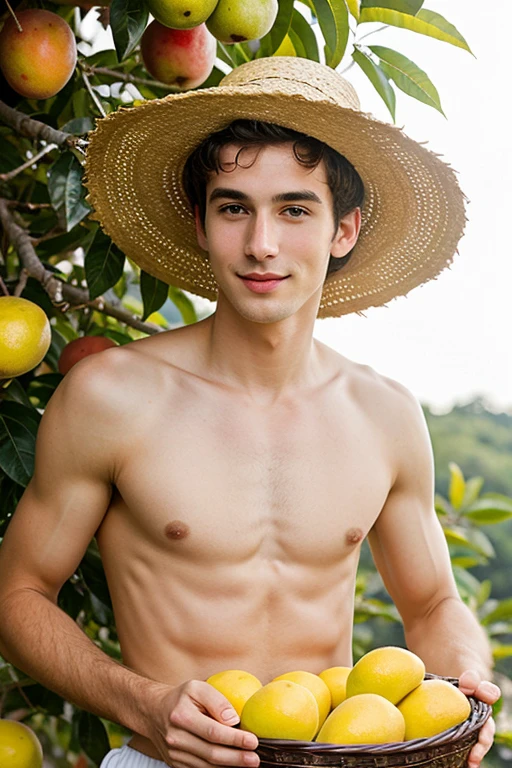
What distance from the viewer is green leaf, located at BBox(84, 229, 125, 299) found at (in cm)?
166

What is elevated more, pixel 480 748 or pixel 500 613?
pixel 480 748

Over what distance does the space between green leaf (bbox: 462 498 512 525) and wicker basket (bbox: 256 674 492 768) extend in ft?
5.74

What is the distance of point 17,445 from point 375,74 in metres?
0.88

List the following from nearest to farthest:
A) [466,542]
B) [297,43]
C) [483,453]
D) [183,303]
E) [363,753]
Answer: [363,753] < [297,43] < [183,303] < [466,542] < [483,453]

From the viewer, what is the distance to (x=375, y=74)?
65.9 inches

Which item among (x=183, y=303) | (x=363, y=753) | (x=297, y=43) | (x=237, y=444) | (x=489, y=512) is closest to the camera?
(x=363, y=753)

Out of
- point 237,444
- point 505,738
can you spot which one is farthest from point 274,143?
point 505,738

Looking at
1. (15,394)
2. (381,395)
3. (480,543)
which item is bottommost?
(480,543)

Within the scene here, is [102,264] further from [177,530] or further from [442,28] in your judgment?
[442,28]

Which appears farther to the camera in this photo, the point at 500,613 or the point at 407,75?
the point at 500,613

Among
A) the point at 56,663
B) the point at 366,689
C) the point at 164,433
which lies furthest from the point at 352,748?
the point at 164,433

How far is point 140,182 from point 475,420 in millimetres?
7694

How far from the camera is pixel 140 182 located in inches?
65.9

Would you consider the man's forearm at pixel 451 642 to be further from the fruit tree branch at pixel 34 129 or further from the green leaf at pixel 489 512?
the green leaf at pixel 489 512
